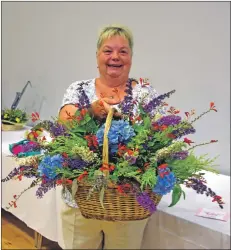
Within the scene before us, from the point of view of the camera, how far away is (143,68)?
2473 mm

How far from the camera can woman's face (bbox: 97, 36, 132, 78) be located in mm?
1264

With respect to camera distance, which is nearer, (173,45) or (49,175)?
(49,175)

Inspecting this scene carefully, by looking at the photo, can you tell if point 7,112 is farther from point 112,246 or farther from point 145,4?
point 112,246

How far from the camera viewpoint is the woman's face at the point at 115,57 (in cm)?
126

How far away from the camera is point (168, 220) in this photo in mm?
1745

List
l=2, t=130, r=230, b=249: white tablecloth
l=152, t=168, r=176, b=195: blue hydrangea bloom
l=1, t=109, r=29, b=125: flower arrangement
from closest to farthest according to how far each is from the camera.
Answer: l=152, t=168, r=176, b=195: blue hydrangea bloom < l=2, t=130, r=230, b=249: white tablecloth < l=1, t=109, r=29, b=125: flower arrangement

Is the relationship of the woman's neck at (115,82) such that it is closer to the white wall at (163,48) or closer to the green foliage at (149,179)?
the green foliage at (149,179)

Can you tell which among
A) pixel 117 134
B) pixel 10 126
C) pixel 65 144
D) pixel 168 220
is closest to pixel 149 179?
pixel 117 134

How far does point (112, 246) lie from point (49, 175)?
73cm

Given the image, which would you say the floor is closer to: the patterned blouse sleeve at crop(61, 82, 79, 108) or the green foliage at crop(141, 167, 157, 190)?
the patterned blouse sleeve at crop(61, 82, 79, 108)

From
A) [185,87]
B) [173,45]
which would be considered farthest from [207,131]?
[173,45]

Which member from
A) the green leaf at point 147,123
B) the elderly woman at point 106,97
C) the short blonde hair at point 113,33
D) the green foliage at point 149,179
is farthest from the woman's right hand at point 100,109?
the short blonde hair at point 113,33

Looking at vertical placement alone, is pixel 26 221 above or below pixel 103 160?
below

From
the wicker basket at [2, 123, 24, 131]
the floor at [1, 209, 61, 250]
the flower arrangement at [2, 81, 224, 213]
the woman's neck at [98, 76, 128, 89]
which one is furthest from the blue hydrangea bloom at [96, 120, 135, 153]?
the wicker basket at [2, 123, 24, 131]
